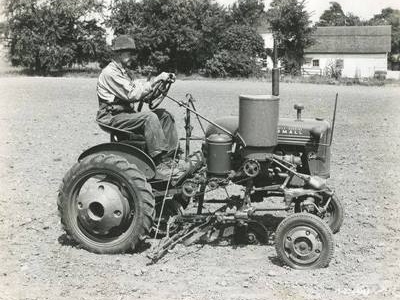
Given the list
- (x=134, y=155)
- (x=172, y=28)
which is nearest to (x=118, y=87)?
(x=134, y=155)

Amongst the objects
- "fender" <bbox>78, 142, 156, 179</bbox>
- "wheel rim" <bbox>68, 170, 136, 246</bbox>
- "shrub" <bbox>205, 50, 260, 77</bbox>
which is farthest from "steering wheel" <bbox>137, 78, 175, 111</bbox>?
"shrub" <bbox>205, 50, 260, 77</bbox>

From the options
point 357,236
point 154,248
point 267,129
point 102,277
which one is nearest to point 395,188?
point 357,236

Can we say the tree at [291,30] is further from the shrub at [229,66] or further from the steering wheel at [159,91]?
the steering wheel at [159,91]

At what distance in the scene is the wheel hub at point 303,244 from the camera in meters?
5.59

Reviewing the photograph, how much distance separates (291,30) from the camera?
49.6 metres

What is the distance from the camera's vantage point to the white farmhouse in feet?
192

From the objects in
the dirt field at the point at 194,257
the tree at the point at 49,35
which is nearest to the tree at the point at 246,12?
the tree at the point at 49,35

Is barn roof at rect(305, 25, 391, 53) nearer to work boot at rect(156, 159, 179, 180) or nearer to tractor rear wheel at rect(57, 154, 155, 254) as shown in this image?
work boot at rect(156, 159, 179, 180)

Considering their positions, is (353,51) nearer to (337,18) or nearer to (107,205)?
(337,18)

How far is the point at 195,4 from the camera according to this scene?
43188 mm

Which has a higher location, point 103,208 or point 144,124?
point 144,124

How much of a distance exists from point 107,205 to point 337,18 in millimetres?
105034

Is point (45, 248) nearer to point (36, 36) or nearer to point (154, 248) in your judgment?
point (154, 248)

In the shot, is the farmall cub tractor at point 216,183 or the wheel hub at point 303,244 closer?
the wheel hub at point 303,244
